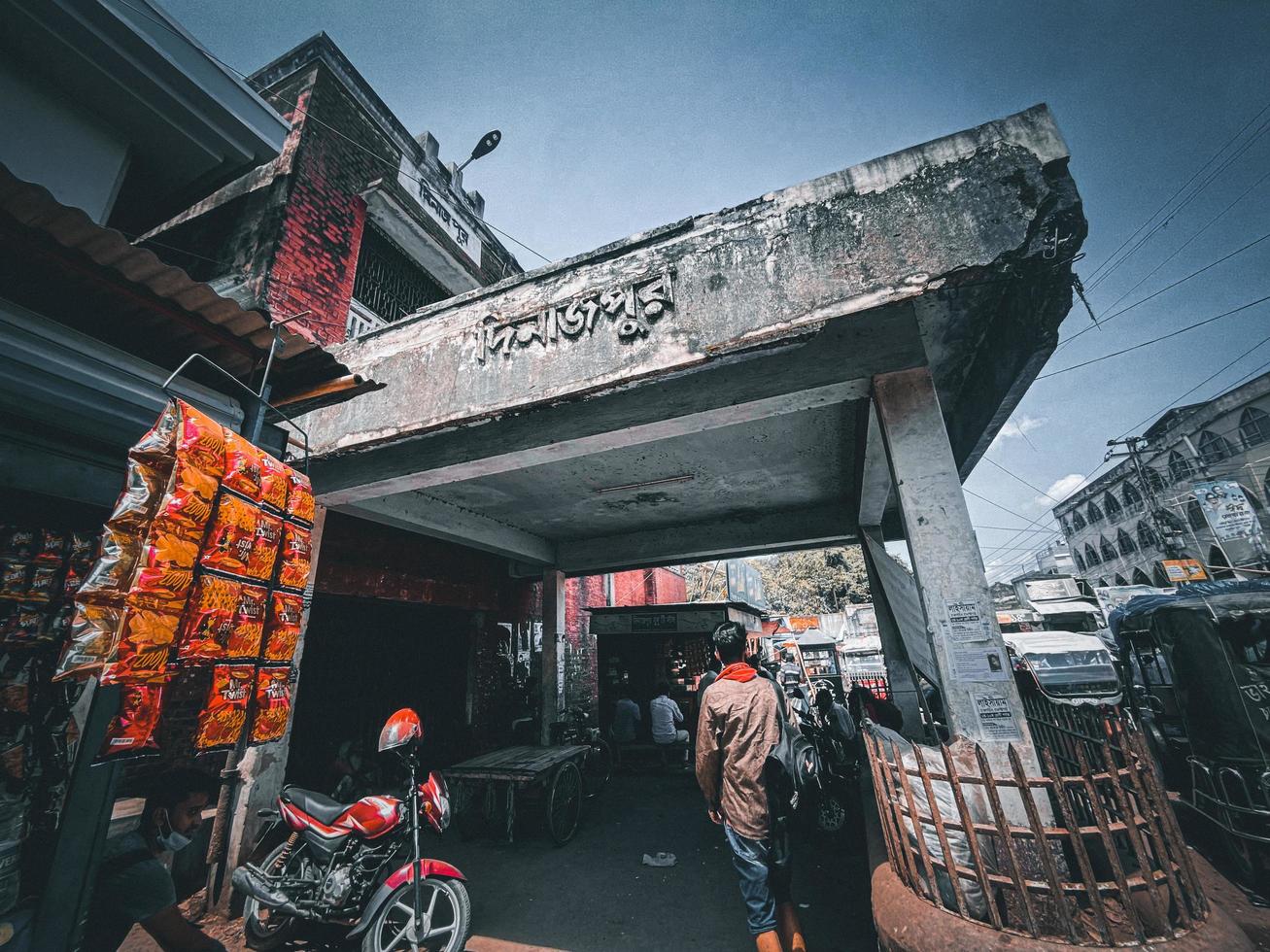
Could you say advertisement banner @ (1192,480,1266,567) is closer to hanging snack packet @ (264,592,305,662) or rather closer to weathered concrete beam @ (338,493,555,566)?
weathered concrete beam @ (338,493,555,566)

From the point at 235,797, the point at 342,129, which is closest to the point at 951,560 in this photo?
the point at 235,797

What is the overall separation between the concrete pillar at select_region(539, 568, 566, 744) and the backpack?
20.0 ft

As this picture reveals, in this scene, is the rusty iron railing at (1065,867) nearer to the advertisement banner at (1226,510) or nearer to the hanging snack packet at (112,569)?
the hanging snack packet at (112,569)

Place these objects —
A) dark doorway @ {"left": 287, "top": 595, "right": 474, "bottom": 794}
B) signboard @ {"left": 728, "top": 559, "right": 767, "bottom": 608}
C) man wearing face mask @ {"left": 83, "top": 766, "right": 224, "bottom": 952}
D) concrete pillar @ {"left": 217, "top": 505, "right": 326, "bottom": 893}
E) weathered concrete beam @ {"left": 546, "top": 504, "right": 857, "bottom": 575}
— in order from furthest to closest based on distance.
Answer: signboard @ {"left": 728, "top": 559, "right": 767, "bottom": 608} < weathered concrete beam @ {"left": 546, "top": 504, "right": 857, "bottom": 575} < dark doorway @ {"left": 287, "top": 595, "right": 474, "bottom": 794} < concrete pillar @ {"left": 217, "top": 505, "right": 326, "bottom": 893} < man wearing face mask @ {"left": 83, "top": 766, "right": 224, "bottom": 952}

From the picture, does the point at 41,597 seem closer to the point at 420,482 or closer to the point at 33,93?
the point at 420,482

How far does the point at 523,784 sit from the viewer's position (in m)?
5.30

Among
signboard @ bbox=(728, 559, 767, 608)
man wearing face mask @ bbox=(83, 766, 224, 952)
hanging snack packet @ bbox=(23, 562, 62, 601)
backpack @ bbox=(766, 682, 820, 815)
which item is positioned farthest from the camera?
signboard @ bbox=(728, 559, 767, 608)

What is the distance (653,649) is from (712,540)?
467 centimetres

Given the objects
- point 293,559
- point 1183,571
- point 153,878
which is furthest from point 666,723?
point 1183,571

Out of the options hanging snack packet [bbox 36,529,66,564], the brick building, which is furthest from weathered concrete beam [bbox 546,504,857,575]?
hanging snack packet [bbox 36,529,66,564]

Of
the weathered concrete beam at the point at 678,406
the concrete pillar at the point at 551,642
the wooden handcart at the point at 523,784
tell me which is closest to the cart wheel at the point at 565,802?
the wooden handcart at the point at 523,784

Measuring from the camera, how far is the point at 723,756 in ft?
10.9

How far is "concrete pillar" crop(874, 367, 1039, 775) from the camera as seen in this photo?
108 inches

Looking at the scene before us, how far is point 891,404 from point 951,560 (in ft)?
3.72
